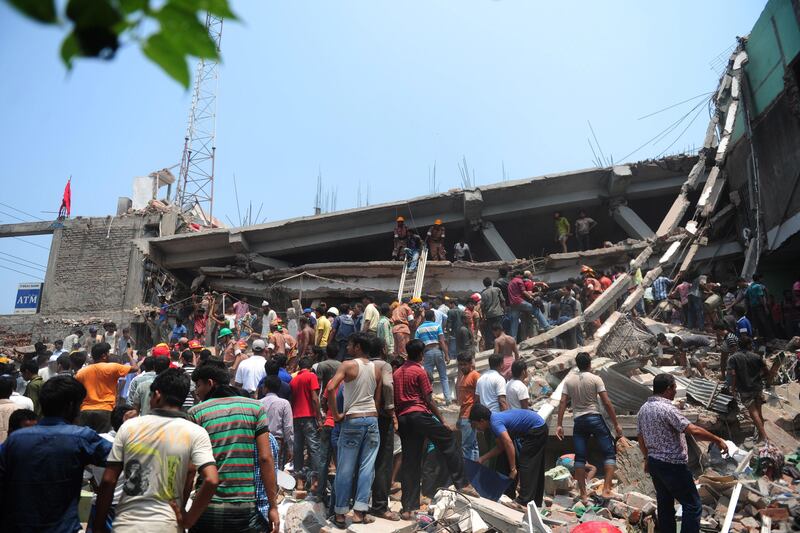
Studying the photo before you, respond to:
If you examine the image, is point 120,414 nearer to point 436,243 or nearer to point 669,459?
point 669,459

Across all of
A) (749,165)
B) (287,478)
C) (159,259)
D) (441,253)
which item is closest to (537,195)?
(441,253)

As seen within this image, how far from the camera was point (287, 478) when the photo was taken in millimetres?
4992

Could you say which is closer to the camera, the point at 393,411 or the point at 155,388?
the point at 155,388

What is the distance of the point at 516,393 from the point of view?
20.3ft

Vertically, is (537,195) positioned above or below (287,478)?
above

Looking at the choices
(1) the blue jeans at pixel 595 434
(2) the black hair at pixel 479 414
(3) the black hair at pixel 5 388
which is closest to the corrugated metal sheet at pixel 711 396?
(1) the blue jeans at pixel 595 434

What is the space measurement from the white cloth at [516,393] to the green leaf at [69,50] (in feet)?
18.6

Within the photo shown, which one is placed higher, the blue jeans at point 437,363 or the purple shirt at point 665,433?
the blue jeans at point 437,363

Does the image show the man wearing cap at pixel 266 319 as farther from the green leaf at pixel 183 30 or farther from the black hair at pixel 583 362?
the green leaf at pixel 183 30

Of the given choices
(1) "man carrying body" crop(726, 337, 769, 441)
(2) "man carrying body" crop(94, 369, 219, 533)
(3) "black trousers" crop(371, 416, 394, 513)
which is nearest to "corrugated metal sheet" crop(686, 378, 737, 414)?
(1) "man carrying body" crop(726, 337, 769, 441)

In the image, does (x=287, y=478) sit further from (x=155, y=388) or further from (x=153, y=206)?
(x=153, y=206)

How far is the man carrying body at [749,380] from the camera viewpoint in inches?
277

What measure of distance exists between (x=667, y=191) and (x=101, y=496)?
16.9m

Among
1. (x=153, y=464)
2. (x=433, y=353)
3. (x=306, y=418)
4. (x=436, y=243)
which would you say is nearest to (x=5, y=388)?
(x=153, y=464)
